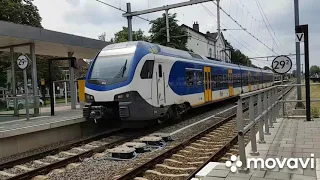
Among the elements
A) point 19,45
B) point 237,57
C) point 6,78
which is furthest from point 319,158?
point 237,57

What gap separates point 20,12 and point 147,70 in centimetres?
2958

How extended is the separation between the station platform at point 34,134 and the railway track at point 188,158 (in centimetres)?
441

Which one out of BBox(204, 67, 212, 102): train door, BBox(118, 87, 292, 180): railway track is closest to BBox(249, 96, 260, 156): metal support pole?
BBox(118, 87, 292, 180): railway track

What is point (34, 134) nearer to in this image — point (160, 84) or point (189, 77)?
point (160, 84)

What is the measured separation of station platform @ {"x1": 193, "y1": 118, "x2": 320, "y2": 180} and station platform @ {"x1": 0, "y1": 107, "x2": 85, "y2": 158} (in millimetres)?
6218

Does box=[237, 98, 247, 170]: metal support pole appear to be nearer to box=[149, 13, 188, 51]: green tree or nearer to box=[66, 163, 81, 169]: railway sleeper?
box=[66, 163, 81, 169]: railway sleeper

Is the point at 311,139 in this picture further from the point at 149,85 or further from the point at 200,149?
the point at 149,85

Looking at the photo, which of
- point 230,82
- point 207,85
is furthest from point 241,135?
A: point 230,82

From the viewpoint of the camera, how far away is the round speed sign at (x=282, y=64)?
11844 mm

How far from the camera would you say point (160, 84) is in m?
12.3

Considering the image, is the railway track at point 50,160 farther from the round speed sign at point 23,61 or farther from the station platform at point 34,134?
the round speed sign at point 23,61

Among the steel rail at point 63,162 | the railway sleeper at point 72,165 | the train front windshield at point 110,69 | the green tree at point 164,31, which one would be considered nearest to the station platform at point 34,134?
the train front windshield at point 110,69

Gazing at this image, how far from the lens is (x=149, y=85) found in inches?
456

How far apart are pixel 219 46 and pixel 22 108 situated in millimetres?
63648
